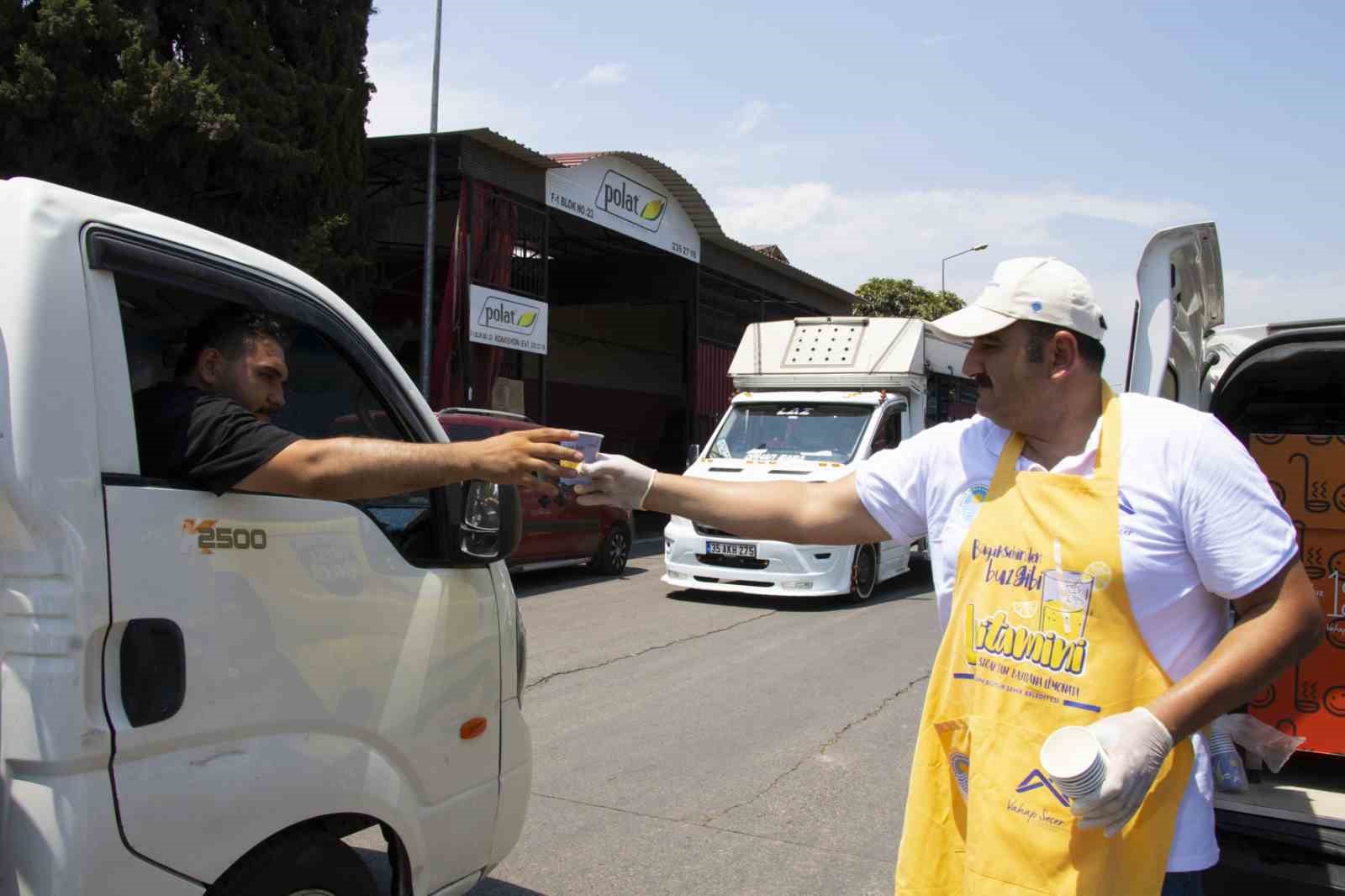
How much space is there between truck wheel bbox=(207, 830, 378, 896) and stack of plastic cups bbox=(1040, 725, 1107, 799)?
5.30 feet

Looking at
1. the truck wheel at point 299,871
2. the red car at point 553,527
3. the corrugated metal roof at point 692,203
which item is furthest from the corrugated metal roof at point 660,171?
the truck wheel at point 299,871

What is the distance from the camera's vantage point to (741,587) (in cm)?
1080

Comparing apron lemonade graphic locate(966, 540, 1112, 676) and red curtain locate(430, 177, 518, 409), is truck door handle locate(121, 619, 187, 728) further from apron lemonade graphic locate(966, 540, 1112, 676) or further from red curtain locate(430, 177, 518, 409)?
red curtain locate(430, 177, 518, 409)

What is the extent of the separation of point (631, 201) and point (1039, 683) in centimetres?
1801

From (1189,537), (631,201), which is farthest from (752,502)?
(631,201)

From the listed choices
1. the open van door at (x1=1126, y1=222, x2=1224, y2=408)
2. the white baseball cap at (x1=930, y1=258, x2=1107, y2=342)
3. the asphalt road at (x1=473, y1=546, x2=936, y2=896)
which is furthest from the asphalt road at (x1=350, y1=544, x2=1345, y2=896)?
the white baseball cap at (x1=930, y1=258, x2=1107, y2=342)

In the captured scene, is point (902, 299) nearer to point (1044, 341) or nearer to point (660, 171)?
point (660, 171)

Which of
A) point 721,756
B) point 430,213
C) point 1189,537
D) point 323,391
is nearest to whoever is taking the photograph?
point 1189,537

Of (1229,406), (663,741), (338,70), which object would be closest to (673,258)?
(338,70)

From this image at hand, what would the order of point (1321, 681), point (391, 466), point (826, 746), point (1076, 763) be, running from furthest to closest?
point (826, 746) → point (1321, 681) → point (391, 466) → point (1076, 763)


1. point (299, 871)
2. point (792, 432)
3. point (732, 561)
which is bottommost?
point (732, 561)

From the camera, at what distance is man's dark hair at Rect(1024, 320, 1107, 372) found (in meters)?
2.17

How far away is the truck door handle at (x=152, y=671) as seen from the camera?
2014mm

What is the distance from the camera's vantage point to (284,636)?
7.70ft
